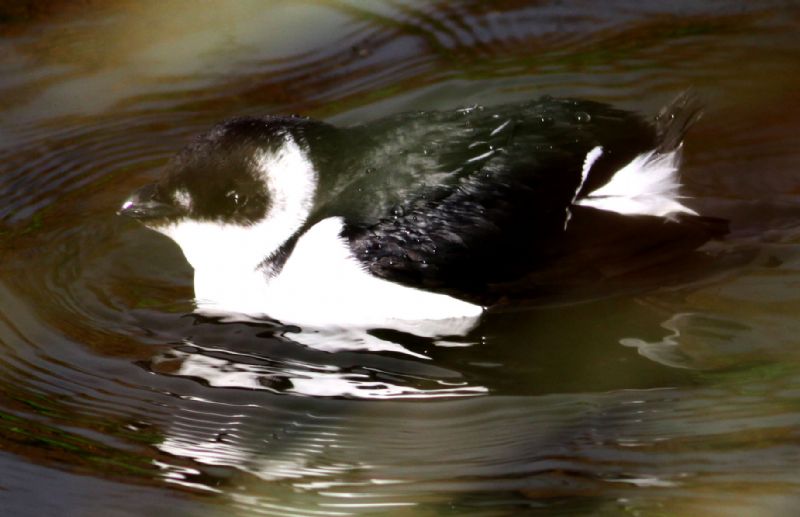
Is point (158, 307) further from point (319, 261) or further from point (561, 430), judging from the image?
point (561, 430)

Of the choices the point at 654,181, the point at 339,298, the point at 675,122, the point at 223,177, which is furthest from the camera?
the point at 675,122

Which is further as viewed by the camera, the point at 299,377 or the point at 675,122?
the point at 675,122

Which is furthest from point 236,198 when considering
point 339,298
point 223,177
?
point 339,298

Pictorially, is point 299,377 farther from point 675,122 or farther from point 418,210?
point 675,122

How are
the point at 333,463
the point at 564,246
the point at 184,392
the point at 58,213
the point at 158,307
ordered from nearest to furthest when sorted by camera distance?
the point at 333,463 → the point at 184,392 → the point at 564,246 → the point at 158,307 → the point at 58,213

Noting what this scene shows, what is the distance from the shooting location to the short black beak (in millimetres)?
3834

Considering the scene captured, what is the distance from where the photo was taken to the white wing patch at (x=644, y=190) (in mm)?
3736

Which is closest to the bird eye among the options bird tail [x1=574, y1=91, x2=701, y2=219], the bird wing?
the bird wing

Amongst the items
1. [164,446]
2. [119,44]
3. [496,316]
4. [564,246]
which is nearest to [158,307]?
[164,446]

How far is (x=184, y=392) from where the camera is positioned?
3.40m

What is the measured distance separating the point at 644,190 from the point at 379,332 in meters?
1.00

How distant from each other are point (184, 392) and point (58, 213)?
4.44 ft

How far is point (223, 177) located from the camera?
12.3 ft

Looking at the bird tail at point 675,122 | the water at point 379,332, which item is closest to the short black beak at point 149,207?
the water at point 379,332
